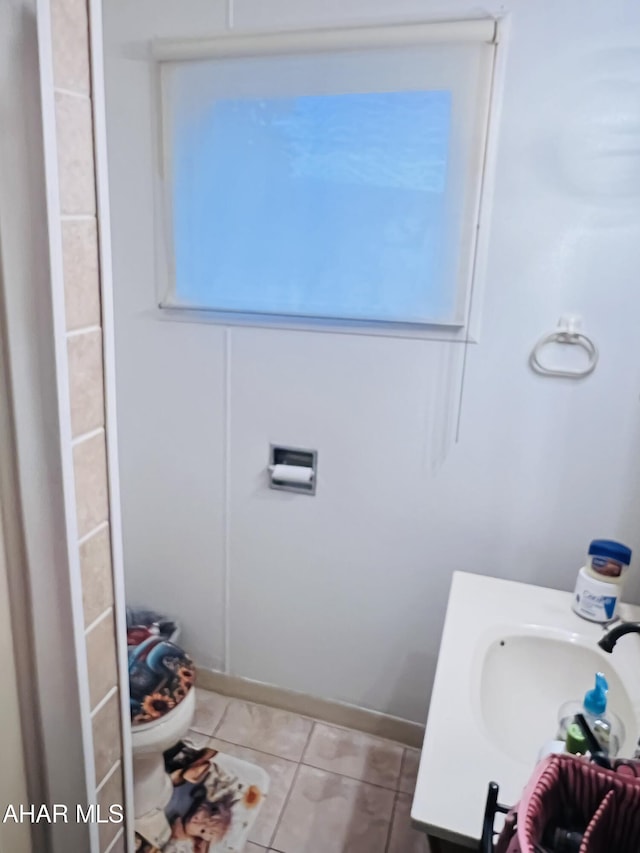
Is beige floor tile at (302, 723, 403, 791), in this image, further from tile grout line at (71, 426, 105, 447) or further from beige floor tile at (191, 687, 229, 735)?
tile grout line at (71, 426, 105, 447)

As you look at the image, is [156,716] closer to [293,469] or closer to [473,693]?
[293,469]

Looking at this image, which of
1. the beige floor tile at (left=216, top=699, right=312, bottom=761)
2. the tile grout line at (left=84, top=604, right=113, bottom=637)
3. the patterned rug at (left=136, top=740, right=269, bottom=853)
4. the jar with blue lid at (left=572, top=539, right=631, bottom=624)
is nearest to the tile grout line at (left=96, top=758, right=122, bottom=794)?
the tile grout line at (left=84, top=604, right=113, bottom=637)

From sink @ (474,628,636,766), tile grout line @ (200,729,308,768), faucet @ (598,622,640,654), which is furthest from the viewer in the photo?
tile grout line @ (200,729,308,768)

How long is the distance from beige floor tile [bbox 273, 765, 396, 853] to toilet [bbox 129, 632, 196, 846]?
1.16 feet

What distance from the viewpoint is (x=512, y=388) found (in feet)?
5.18

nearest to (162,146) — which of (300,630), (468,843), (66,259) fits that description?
(66,259)

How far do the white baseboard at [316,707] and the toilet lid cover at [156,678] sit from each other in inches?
16.1

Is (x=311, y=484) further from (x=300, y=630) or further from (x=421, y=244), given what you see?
(x=421, y=244)

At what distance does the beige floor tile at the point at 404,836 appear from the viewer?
5.39 ft

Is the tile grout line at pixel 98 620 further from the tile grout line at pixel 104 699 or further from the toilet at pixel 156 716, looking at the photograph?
the toilet at pixel 156 716

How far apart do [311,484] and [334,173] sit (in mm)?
878

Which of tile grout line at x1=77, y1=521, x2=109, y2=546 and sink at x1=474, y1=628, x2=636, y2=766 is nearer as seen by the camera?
tile grout line at x1=77, y1=521, x2=109, y2=546

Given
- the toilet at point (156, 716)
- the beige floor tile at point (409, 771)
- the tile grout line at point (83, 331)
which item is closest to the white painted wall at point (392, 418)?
the beige floor tile at point (409, 771)

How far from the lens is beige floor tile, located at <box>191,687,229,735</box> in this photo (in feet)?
6.63
